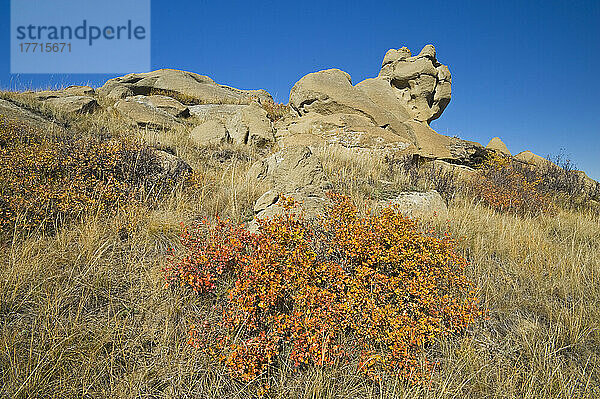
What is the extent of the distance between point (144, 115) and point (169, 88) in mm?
7458

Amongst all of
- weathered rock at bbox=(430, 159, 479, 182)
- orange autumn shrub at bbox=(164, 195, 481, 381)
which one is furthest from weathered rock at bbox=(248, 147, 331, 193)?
weathered rock at bbox=(430, 159, 479, 182)

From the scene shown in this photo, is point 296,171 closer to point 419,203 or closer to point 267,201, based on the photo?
point 267,201

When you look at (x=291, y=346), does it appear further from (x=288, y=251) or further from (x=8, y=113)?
(x=8, y=113)

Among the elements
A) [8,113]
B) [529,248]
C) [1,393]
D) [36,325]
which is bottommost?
[1,393]

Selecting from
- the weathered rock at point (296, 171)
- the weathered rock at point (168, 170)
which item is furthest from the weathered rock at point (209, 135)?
the weathered rock at point (296, 171)

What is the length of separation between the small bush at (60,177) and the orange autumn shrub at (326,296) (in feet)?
6.71

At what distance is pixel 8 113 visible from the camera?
7.13 meters

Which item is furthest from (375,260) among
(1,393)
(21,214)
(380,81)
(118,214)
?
(380,81)

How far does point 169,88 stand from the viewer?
17484mm

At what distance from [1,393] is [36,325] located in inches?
23.2

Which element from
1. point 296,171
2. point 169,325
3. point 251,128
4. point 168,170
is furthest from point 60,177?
point 251,128

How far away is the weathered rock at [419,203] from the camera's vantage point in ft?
17.9

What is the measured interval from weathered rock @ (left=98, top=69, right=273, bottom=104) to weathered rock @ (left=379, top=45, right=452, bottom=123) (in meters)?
8.45

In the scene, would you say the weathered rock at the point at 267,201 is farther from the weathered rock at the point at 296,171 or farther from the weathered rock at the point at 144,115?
the weathered rock at the point at 144,115
